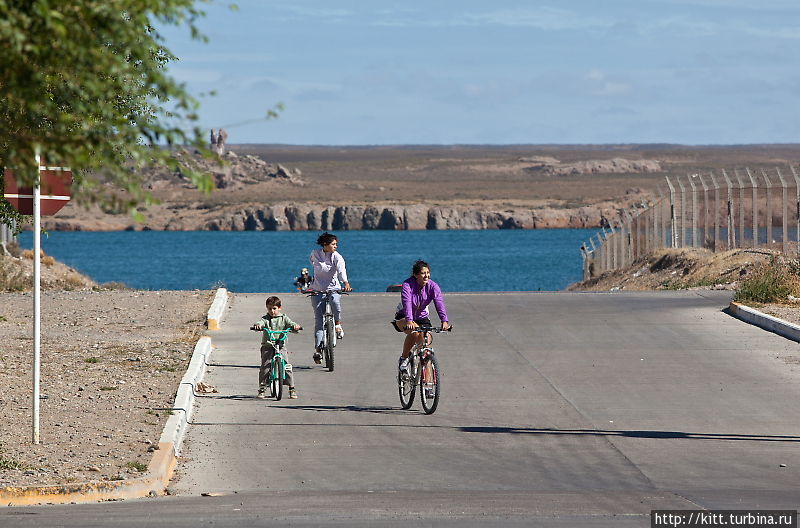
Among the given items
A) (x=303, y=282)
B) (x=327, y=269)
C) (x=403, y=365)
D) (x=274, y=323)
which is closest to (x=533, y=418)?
(x=403, y=365)

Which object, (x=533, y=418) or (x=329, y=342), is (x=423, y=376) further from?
(x=329, y=342)

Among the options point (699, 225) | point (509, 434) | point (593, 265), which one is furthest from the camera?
point (593, 265)

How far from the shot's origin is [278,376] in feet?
49.9

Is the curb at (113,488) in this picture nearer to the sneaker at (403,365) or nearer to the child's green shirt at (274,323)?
the sneaker at (403,365)

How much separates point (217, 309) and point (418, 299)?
10.1 meters

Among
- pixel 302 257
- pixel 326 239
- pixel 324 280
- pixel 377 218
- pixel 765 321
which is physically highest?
pixel 377 218

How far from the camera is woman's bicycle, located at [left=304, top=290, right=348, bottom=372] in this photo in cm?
1733

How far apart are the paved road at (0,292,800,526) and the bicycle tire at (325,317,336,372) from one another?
0.19 m

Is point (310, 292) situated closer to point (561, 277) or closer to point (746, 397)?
point (746, 397)

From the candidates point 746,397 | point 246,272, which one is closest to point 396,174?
point 246,272

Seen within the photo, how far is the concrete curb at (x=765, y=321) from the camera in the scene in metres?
20.5

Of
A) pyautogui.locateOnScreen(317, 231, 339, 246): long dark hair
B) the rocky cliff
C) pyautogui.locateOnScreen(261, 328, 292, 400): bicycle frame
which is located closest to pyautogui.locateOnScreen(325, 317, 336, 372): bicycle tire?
pyautogui.locateOnScreen(317, 231, 339, 246): long dark hair

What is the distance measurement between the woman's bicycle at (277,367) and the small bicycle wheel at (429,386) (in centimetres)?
181

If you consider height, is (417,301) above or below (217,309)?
above
